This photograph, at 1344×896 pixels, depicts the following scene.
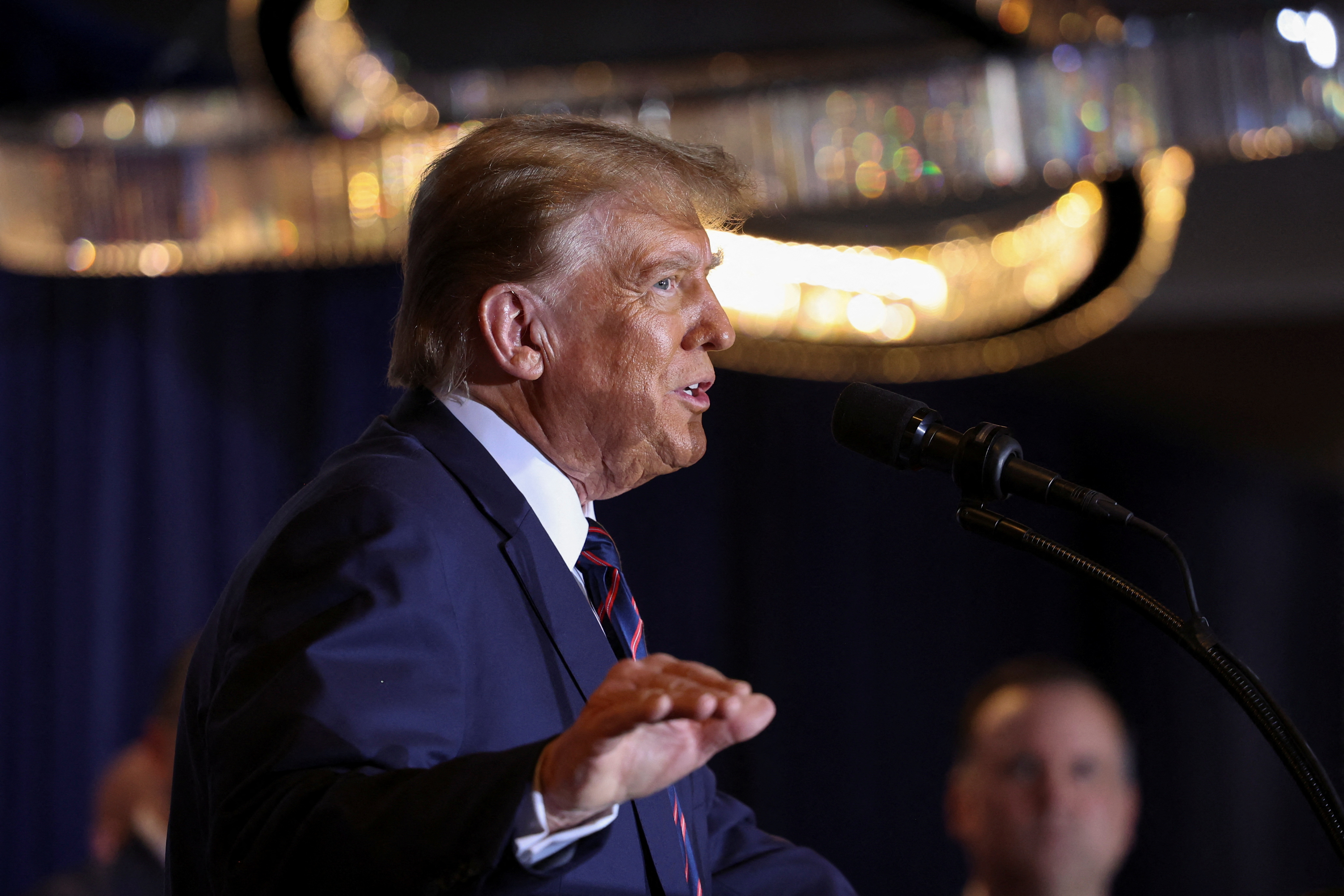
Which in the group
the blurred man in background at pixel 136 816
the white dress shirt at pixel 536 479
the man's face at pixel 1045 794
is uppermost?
the white dress shirt at pixel 536 479

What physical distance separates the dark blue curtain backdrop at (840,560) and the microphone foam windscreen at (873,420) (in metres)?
3.59

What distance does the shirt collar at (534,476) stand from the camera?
135cm

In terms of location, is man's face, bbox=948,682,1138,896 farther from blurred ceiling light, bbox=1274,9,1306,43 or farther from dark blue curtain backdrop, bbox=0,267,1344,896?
dark blue curtain backdrop, bbox=0,267,1344,896

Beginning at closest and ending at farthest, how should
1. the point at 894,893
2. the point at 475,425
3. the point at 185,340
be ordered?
the point at 475,425
the point at 185,340
the point at 894,893

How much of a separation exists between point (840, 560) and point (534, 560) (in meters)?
4.26

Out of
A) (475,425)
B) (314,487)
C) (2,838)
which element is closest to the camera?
(314,487)

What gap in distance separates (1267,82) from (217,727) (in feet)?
5.08

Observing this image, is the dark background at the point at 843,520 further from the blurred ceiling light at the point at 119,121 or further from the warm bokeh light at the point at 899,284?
the blurred ceiling light at the point at 119,121

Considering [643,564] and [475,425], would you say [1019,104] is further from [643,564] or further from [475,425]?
[643,564]

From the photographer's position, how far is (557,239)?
1415 millimetres

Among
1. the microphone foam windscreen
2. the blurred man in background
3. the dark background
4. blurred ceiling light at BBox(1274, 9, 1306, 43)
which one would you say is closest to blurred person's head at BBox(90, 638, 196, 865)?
the blurred man in background

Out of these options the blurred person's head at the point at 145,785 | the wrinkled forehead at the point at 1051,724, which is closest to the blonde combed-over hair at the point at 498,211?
the wrinkled forehead at the point at 1051,724

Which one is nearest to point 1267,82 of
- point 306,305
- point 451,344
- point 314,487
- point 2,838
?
point 451,344

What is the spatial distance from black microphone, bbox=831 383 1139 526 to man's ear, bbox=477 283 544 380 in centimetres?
34
